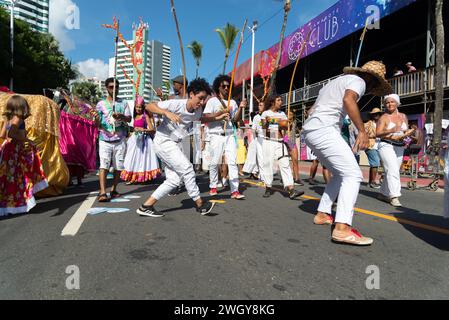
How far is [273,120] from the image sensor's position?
19.4 ft

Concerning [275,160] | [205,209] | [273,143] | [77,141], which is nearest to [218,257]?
[205,209]

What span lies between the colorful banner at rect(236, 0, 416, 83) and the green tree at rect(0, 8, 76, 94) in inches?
806

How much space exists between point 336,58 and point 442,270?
20.5 metres

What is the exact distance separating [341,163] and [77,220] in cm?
298

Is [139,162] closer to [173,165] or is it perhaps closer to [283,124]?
[283,124]

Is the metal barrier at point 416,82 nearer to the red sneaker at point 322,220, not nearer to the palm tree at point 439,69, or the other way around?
the palm tree at point 439,69

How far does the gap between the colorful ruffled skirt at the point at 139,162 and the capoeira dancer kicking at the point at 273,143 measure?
2.81 meters

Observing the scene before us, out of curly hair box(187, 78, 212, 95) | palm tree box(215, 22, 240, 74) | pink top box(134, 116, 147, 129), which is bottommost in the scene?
pink top box(134, 116, 147, 129)

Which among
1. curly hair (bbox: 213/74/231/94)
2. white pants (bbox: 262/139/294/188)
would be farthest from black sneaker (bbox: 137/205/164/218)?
curly hair (bbox: 213/74/231/94)

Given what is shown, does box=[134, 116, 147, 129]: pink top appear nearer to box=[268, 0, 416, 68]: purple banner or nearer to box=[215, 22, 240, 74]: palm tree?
box=[268, 0, 416, 68]: purple banner

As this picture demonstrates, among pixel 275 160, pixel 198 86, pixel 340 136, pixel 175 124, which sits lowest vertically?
pixel 275 160

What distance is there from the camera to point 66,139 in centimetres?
692

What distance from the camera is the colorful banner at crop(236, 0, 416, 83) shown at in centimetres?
1300

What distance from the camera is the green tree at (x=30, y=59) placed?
24.6 m
